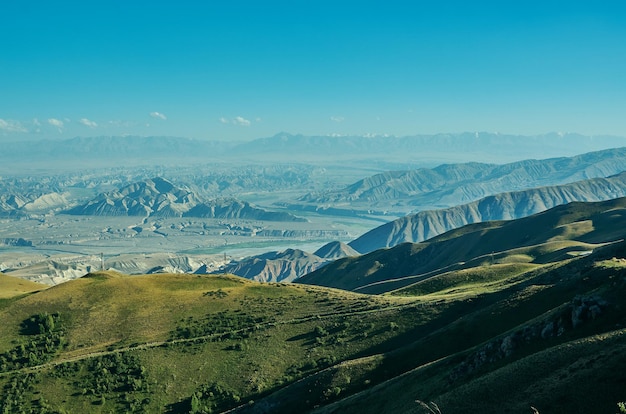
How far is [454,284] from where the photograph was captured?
421 feet

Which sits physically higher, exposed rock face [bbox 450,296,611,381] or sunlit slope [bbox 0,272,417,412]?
exposed rock face [bbox 450,296,611,381]

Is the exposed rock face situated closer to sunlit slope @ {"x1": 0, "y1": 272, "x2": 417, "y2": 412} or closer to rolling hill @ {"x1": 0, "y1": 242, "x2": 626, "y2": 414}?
rolling hill @ {"x1": 0, "y1": 242, "x2": 626, "y2": 414}

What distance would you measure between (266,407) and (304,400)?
19.8 ft

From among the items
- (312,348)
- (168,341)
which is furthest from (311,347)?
(168,341)

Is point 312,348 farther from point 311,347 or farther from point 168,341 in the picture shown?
point 168,341

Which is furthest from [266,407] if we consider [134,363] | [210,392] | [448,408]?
[448,408]

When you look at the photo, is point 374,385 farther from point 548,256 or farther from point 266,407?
point 548,256

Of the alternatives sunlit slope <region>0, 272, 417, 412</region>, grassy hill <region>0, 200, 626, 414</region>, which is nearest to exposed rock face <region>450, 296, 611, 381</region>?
grassy hill <region>0, 200, 626, 414</region>

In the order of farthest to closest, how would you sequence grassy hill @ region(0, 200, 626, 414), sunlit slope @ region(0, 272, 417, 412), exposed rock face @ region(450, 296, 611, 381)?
sunlit slope @ region(0, 272, 417, 412), exposed rock face @ region(450, 296, 611, 381), grassy hill @ region(0, 200, 626, 414)

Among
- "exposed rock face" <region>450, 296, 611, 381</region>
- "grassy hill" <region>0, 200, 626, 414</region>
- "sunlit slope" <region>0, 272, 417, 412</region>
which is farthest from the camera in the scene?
"sunlit slope" <region>0, 272, 417, 412</region>

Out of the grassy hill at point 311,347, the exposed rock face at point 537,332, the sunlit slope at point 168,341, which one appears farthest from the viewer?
the sunlit slope at point 168,341

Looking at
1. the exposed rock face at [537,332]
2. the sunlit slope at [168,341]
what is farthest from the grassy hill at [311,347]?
the sunlit slope at [168,341]

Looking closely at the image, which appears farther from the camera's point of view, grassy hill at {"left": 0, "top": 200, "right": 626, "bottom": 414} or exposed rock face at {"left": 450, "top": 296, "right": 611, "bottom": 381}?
exposed rock face at {"left": 450, "top": 296, "right": 611, "bottom": 381}

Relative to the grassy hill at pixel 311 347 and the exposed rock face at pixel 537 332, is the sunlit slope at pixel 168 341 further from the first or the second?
the exposed rock face at pixel 537 332
